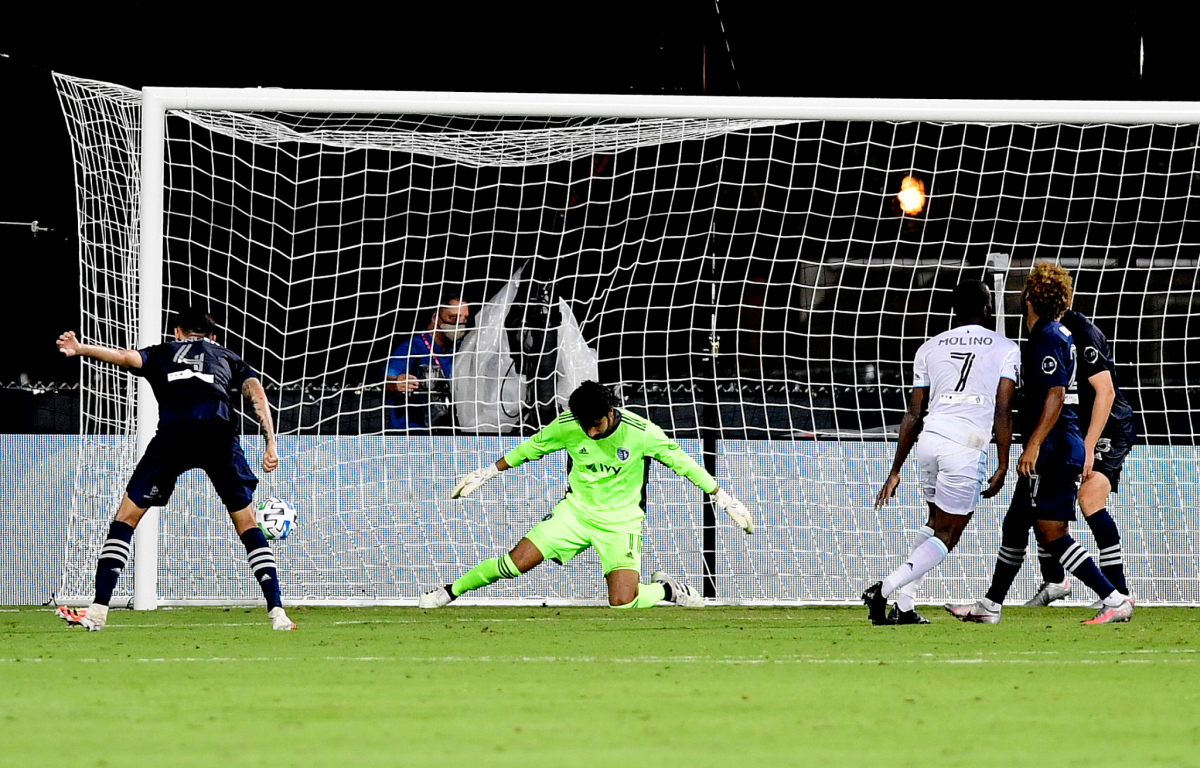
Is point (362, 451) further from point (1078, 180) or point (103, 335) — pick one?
point (1078, 180)

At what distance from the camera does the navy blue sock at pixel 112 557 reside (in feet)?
26.7

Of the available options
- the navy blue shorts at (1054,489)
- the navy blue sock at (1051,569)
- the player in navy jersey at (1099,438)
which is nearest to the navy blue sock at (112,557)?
the navy blue shorts at (1054,489)

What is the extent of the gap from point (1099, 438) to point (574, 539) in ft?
9.53

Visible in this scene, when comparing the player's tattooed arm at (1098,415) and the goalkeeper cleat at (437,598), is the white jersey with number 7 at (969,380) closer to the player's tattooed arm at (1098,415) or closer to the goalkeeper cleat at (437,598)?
the player's tattooed arm at (1098,415)

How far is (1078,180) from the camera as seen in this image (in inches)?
576

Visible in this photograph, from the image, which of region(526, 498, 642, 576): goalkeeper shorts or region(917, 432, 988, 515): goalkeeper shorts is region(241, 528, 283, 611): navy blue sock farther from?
region(917, 432, 988, 515): goalkeeper shorts

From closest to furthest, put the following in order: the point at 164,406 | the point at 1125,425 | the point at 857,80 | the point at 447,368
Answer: the point at 164,406 → the point at 1125,425 → the point at 447,368 → the point at 857,80

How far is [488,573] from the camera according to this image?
917 cm

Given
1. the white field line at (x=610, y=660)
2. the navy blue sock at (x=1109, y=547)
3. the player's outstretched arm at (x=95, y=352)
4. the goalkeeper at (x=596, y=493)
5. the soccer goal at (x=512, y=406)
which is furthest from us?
the soccer goal at (x=512, y=406)

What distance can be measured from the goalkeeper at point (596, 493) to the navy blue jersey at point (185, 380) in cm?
152

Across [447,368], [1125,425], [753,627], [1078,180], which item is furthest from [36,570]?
[1078,180]

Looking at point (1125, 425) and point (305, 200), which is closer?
point (1125, 425)

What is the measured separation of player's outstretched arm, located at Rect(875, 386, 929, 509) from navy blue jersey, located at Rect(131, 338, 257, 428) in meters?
3.33

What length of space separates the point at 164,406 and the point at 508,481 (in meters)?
2.89
